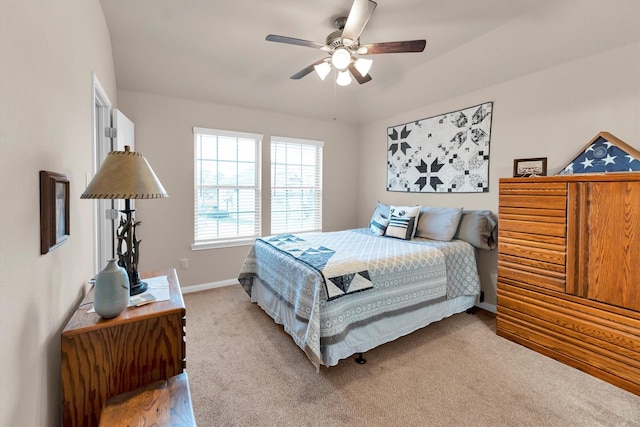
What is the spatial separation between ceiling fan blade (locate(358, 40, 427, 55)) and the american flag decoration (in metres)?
1.72

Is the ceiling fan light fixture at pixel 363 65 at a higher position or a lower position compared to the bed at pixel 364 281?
higher

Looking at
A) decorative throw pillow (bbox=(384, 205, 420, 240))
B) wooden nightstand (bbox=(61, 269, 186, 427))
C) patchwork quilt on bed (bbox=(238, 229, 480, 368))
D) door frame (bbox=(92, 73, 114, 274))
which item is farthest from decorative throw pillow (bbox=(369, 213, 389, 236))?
door frame (bbox=(92, 73, 114, 274))

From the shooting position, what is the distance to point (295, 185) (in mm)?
4570

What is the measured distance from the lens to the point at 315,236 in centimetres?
345

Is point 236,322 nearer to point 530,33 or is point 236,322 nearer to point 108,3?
point 108,3

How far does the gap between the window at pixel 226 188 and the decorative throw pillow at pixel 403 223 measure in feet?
6.39

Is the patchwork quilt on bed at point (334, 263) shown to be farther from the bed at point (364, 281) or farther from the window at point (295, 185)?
the window at point (295, 185)

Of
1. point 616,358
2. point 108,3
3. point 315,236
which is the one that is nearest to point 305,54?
point 108,3

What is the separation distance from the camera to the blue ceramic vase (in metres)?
1.26

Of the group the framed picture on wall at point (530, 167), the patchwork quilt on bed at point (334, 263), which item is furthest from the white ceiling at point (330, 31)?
the patchwork quilt on bed at point (334, 263)

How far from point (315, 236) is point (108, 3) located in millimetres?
2796

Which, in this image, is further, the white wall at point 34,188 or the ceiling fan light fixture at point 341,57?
the ceiling fan light fixture at point 341,57

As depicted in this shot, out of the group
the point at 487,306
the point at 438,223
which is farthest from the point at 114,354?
the point at 487,306

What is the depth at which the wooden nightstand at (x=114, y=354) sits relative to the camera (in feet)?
3.82
